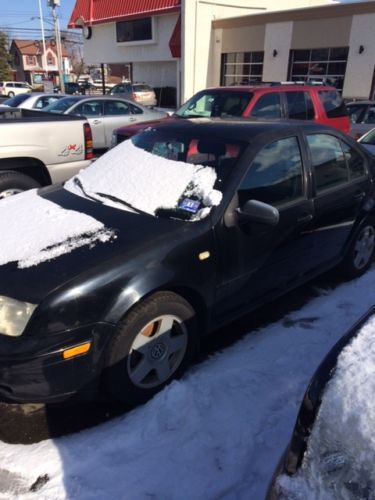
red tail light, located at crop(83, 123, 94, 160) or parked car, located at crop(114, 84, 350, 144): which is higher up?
parked car, located at crop(114, 84, 350, 144)

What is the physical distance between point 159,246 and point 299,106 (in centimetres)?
677

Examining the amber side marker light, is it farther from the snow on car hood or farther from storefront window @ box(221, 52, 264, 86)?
storefront window @ box(221, 52, 264, 86)

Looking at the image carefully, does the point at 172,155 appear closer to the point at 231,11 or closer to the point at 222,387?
the point at 222,387

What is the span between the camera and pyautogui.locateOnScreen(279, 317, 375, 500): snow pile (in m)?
1.31

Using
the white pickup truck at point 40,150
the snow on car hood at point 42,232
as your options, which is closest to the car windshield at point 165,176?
the snow on car hood at point 42,232

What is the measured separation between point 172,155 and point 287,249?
1142mm

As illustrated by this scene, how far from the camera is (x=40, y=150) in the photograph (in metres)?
5.61

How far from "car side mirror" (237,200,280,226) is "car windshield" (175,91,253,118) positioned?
5144 millimetres

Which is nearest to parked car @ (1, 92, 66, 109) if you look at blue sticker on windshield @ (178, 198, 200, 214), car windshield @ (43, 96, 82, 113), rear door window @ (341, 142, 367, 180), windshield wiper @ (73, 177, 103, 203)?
→ car windshield @ (43, 96, 82, 113)

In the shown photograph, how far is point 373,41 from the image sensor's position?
64.9 feet

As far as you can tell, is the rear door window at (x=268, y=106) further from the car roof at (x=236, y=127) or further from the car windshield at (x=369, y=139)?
the car roof at (x=236, y=127)

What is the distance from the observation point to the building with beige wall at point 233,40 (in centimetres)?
2088

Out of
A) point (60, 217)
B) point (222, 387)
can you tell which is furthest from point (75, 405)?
point (60, 217)

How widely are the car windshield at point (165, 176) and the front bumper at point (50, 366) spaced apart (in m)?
0.98
